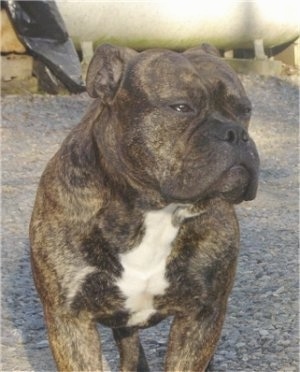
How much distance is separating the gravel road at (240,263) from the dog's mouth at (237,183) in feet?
5.01

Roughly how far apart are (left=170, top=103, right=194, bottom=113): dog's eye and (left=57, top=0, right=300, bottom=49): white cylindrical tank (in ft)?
31.0

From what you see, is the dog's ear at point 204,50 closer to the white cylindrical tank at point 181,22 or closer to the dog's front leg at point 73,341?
the dog's front leg at point 73,341

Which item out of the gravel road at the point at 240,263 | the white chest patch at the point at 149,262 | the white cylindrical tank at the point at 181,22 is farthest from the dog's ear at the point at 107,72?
the white cylindrical tank at the point at 181,22

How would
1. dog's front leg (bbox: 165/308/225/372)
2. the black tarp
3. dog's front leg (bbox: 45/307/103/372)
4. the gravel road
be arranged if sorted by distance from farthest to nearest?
1. the black tarp
2. the gravel road
3. dog's front leg (bbox: 165/308/225/372)
4. dog's front leg (bbox: 45/307/103/372)

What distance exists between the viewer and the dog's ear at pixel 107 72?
398 centimetres

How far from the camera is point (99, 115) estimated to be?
402 centimetres

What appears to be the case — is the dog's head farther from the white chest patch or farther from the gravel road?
the gravel road

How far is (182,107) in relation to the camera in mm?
3719

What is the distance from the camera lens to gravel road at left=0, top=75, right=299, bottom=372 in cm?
530

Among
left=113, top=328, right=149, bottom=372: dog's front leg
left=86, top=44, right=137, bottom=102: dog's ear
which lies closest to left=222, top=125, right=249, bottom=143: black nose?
left=86, top=44, right=137, bottom=102: dog's ear

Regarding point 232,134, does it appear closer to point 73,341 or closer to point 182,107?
point 182,107

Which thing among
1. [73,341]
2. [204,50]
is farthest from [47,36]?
[73,341]

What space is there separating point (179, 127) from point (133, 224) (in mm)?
493

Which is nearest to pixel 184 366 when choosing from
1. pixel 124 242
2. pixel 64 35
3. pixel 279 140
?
pixel 124 242
